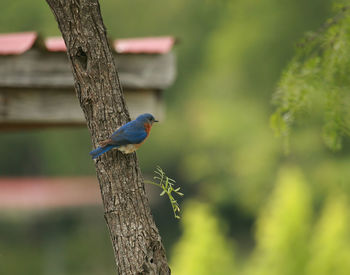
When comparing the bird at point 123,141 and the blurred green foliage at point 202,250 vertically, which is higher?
the blurred green foliage at point 202,250

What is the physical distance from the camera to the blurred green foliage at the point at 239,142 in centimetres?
318

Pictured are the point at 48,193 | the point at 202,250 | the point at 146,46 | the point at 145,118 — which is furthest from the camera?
the point at 48,193

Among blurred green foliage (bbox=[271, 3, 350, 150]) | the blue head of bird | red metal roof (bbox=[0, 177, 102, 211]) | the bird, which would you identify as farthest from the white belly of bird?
red metal roof (bbox=[0, 177, 102, 211])

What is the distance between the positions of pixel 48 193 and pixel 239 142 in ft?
17.7

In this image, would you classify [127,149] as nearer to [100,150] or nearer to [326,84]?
[100,150]

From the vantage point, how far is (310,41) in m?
3.04

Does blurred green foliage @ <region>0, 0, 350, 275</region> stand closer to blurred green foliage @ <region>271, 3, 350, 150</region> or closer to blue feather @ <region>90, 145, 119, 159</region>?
blurred green foliage @ <region>271, 3, 350, 150</region>

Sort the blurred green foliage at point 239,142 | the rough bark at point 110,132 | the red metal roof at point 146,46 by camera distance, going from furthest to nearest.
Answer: the red metal roof at point 146,46
the blurred green foliage at point 239,142
the rough bark at point 110,132

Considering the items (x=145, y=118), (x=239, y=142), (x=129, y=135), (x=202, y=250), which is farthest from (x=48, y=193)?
(x=129, y=135)

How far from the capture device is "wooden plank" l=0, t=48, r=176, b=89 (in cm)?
301

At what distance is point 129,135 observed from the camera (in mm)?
2400

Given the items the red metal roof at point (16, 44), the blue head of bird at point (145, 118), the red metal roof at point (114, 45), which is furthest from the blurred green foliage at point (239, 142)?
the red metal roof at point (16, 44)

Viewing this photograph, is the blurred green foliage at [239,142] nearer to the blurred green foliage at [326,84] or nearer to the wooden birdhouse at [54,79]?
the blurred green foliage at [326,84]

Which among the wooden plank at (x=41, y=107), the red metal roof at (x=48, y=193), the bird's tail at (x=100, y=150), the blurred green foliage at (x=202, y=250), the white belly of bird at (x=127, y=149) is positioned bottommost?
the bird's tail at (x=100, y=150)
